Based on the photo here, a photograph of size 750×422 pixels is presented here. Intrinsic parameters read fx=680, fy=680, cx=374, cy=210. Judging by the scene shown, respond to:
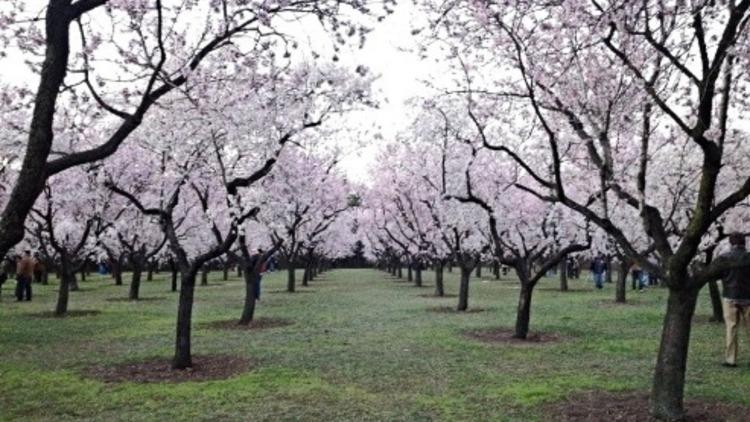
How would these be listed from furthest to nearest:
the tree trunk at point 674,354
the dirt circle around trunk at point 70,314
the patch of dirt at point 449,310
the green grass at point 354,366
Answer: the patch of dirt at point 449,310 < the dirt circle around trunk at point 70,314 < the green grass at point 354,366 < the tree trunk at point 674,354

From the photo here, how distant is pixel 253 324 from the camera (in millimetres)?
19719

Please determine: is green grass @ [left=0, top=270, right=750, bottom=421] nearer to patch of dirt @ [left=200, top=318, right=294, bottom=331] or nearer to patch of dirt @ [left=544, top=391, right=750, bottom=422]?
patch of dirt @ [left=544, top=391, right=750, bottom=422]

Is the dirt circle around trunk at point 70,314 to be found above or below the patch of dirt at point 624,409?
below

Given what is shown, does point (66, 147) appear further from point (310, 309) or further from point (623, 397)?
point (623, 397)

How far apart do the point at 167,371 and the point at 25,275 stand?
65.2 ft

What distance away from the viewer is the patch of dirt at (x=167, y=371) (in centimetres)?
1155

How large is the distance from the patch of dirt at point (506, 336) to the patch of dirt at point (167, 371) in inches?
237

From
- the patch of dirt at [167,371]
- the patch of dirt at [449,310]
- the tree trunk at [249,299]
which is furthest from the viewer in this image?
the patch of dirt at [449,310]

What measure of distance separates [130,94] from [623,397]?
7794mm

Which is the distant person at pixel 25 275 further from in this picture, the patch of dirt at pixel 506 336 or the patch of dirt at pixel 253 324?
Answer: the patch of dirt at pixel 506 336

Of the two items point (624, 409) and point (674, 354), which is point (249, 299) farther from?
point (674, 354)

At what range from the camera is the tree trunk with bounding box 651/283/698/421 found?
A: 823cm

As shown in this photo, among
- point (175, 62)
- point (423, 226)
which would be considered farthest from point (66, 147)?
point (423, 226)

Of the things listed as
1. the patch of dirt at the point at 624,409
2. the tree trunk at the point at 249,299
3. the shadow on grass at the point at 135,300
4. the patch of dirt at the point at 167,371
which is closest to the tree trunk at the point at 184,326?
the patch of dirt at the point at 167,371
